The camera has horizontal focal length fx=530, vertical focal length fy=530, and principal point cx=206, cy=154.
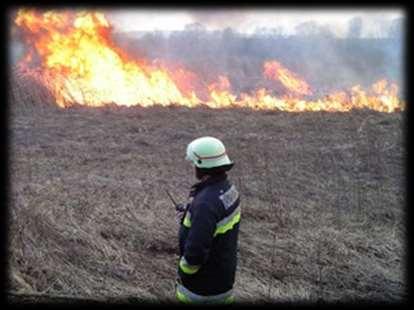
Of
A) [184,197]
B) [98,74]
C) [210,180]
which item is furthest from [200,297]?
[98,74]

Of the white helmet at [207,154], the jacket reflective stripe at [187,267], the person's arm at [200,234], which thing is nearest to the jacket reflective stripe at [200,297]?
the jacket reflective stripe at [187,267]

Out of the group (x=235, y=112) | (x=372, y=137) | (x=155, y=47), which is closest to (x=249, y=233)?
(x=372, y=137)

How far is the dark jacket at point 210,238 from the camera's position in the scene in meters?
3.31

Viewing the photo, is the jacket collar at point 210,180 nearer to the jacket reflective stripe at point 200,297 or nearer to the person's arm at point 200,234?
the person's arm at point 200,234

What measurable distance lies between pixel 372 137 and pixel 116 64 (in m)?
9.00

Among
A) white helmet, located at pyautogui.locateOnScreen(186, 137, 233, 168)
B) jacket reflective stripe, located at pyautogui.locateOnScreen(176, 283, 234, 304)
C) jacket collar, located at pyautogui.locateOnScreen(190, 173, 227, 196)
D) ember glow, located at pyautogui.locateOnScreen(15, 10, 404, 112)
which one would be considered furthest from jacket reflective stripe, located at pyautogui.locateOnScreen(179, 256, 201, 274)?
ember glow, located at pyautogui.locateOnScreen(15, 10, 404, 112)

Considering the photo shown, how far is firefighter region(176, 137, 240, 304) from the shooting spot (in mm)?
3320

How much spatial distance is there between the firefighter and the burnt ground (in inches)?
62.3

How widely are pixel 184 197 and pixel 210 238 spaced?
457cm

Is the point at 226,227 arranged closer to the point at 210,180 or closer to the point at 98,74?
the point at 210,180

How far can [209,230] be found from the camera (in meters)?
3.31

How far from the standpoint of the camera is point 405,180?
30.0 ft

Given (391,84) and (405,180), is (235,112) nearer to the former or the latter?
(405,180)

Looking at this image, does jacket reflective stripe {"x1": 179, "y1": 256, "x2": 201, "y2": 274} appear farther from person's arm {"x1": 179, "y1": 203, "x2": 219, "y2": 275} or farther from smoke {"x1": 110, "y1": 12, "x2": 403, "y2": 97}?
smoke {"x1": 110, "y1": 12, "x2": 403, "y2": 97}
